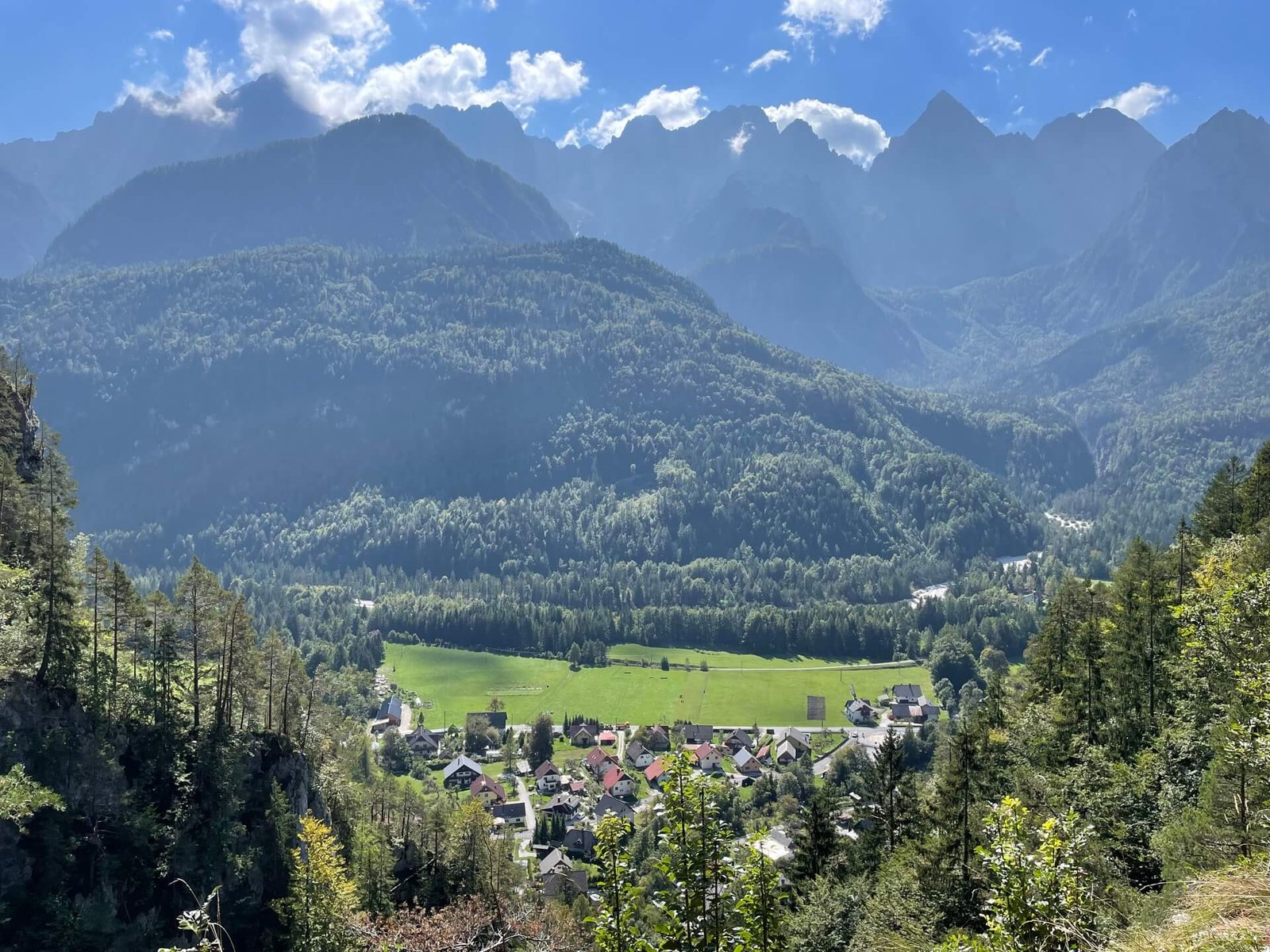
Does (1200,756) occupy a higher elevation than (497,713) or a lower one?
higher

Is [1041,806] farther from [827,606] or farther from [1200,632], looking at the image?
[827,606]

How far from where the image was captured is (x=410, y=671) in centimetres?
16325

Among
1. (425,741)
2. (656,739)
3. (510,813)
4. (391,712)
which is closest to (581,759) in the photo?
(656,739)

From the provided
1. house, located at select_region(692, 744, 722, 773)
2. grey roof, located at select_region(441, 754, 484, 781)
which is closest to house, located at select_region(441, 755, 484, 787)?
grey roof, located at select_region(441, 754, 484, 781)

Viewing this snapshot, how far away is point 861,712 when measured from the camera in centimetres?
13100

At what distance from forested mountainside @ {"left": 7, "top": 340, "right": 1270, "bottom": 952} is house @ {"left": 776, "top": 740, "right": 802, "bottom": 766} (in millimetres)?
43129

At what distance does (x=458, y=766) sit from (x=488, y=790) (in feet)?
30.1

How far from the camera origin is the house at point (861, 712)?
129 m

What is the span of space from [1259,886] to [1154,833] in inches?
686

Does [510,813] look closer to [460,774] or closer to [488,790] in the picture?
[488,790]

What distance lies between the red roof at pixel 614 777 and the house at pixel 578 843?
1199 centimetres

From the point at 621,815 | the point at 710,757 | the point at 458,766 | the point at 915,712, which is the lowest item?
the point at 458,766

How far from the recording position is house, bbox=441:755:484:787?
107125 millimetres

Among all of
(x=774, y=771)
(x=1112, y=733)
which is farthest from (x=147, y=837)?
(x=774, y=771)
